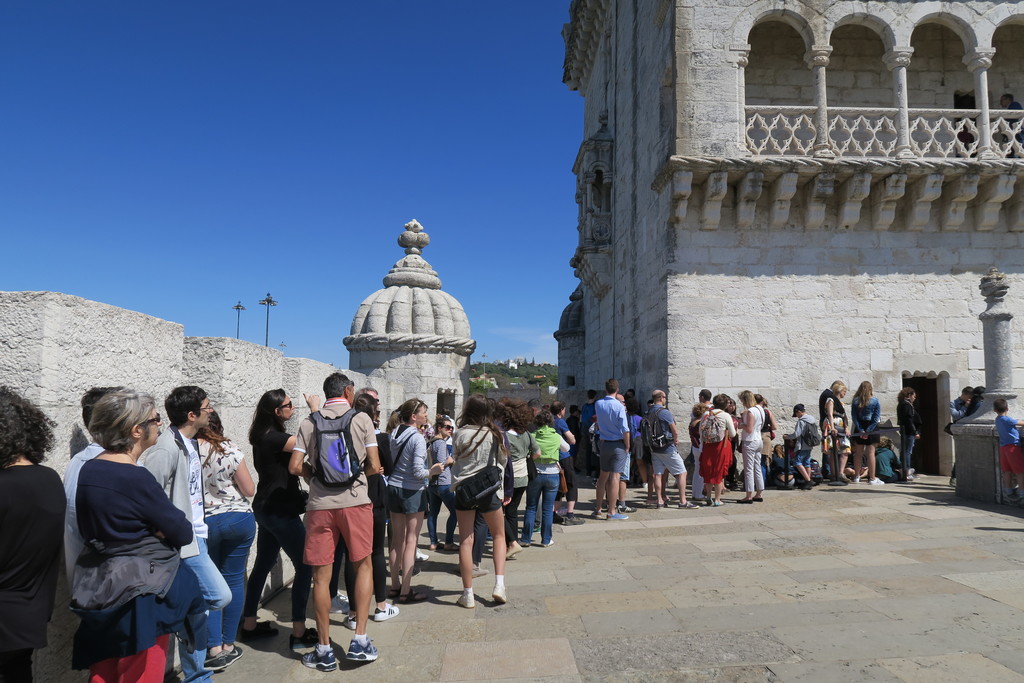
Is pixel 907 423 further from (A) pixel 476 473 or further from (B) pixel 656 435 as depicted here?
(A) pixel 476 473

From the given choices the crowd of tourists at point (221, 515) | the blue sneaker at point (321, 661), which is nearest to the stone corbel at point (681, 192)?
the crowd of tourists at point (221, 515)

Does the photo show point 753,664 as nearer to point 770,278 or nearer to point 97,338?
point 97,338

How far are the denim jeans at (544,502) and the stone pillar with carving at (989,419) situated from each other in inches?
220

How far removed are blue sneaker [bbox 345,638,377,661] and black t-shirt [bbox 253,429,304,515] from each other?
0.96 meters

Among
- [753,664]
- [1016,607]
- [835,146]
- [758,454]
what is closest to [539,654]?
[753,664]

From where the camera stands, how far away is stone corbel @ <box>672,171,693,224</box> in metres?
10.6

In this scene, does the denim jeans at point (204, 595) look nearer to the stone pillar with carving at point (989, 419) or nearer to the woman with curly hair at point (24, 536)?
the woman with curly hair at point (24, 536)

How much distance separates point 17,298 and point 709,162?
381 inches

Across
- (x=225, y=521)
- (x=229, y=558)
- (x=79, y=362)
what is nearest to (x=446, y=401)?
(x=229, y=558)

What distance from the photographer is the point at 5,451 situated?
2.46 metres

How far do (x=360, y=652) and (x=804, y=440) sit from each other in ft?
26.6

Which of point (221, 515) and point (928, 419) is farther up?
point (928, 419)

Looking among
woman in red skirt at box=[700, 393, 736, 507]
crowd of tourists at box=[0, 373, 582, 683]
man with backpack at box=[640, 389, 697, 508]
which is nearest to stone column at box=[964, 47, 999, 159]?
woman in red skirt at box=[700, 393, 736, 507]

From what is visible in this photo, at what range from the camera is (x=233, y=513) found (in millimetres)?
3830
